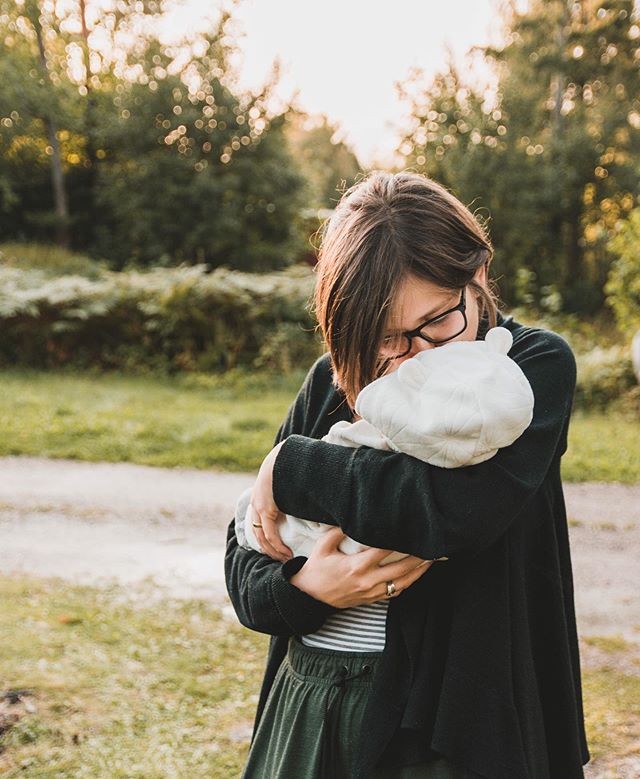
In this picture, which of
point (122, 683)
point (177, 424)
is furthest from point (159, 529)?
point (177, 424)

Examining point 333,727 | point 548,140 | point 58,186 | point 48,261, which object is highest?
point 548,140

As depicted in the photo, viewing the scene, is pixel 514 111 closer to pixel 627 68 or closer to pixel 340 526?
pixel 627 68

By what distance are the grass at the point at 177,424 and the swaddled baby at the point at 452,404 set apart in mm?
6331

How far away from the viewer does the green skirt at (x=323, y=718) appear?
1.55m

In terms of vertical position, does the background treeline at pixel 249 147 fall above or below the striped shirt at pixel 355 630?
above

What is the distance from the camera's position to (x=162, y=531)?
19.8 ft

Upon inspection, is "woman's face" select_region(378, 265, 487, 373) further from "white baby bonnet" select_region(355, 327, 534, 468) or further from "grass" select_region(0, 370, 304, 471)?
"grass" select_region(0, 370, 304, 471)

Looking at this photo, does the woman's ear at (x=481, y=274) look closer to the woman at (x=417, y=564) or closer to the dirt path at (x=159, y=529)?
the woman at (x=417, y=564)

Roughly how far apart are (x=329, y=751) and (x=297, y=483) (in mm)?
529

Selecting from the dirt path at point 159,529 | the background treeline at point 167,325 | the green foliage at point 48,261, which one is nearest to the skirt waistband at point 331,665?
the dirt path at point 159,529

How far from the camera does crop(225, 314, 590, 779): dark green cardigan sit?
4.50ft

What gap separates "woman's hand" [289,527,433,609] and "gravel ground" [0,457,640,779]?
3046mm

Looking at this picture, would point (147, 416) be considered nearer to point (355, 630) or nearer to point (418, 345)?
point (355, 630)

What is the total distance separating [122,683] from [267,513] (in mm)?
2532
